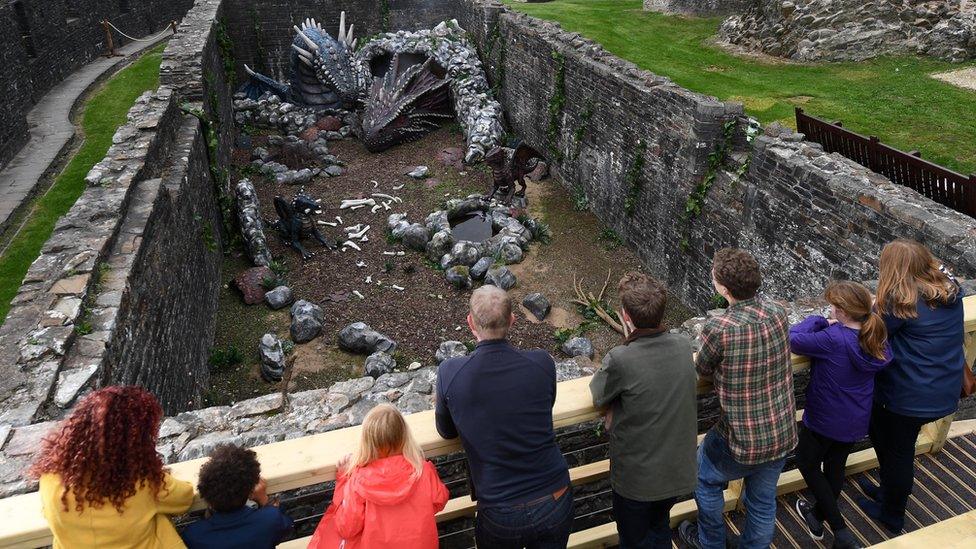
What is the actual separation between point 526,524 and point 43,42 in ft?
64.5

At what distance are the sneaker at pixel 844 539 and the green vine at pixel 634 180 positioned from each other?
7.49 meters

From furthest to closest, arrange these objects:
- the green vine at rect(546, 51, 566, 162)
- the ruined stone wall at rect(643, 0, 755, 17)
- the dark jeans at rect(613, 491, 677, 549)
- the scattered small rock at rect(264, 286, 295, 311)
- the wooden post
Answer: the wooden post
the ruined stone wall at rect(643, 0, 755, 17)
the green vine at rect(546, 51, 566, 162)
the scattered small rock at rect(264, 286, 295, 311)
the dark jeans at rect(613, 491, 677, 549)

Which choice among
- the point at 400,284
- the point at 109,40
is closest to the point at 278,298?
the point at 400,284

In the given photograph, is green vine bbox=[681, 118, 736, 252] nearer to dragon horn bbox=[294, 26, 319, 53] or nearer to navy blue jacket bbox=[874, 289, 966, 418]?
navy blue jacket bbox=[874, 289, 966, 418]

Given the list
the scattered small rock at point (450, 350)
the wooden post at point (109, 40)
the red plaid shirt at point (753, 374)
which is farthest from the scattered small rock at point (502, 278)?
the wooden post at point (109, 40)

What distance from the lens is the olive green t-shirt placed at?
296cm

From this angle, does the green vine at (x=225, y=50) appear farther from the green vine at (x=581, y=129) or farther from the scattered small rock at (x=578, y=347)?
the scattered small rock at (x=578, y=347)

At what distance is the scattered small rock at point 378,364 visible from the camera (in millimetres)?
8266

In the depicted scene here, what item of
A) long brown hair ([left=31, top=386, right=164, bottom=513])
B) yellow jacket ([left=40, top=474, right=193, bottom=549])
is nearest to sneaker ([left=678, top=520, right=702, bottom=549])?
yellow jacket ([left=40, top=474, right=193, bottom=549])

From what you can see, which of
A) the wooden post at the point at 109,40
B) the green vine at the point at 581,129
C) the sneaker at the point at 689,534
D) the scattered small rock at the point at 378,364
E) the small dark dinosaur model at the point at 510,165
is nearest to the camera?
the sneaker at the point at 689,534

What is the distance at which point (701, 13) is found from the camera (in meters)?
19.5

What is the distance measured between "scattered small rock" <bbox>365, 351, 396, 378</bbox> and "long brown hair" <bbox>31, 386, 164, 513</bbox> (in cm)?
550

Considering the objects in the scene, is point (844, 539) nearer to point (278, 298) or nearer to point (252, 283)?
point (278, 298)

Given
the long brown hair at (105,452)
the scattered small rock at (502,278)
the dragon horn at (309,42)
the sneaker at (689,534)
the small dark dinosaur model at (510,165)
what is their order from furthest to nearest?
1. the dragon horn at (309,42)
2. the small dark dinosaur model at (510,165)
3. the scattered small rock at (502,278)
4. the sneaker at (689,534)
5. the long brown hair at (105,452)
